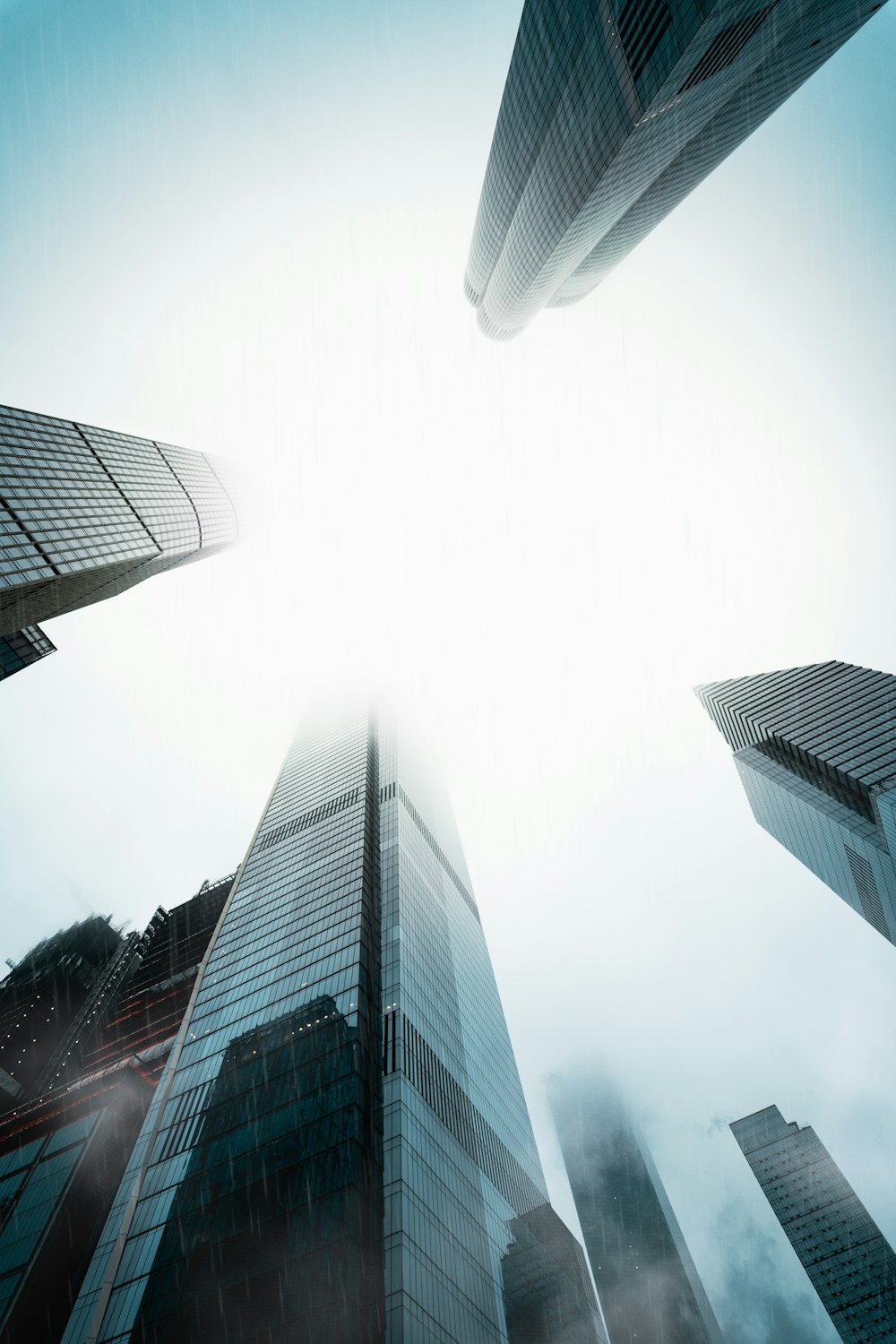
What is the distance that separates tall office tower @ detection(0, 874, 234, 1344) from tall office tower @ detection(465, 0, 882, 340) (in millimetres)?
115683

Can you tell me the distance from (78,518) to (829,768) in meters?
99.5

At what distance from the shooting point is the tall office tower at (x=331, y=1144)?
36.5m

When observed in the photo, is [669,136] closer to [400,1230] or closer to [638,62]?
[638,62]

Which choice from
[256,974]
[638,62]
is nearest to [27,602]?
[256,974]

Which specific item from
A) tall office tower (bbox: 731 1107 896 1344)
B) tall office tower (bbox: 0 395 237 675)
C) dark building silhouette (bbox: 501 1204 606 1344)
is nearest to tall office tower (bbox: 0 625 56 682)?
tall office tower (bbox: 0 395 237 675)

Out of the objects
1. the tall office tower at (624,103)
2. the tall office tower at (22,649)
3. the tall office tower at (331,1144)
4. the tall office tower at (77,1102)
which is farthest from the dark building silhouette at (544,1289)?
the tall office tower at (624,103)

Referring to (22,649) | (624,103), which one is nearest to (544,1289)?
(22,649)

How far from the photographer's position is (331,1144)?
136ft

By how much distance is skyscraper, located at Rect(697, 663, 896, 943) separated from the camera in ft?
289

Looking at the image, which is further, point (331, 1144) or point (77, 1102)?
point (77, 1102)

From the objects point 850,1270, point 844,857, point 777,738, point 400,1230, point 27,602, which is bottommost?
point 850,1270

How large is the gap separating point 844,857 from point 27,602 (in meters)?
104

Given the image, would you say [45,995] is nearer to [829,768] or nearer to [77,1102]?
[77,1102]

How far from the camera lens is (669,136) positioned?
7925cm
